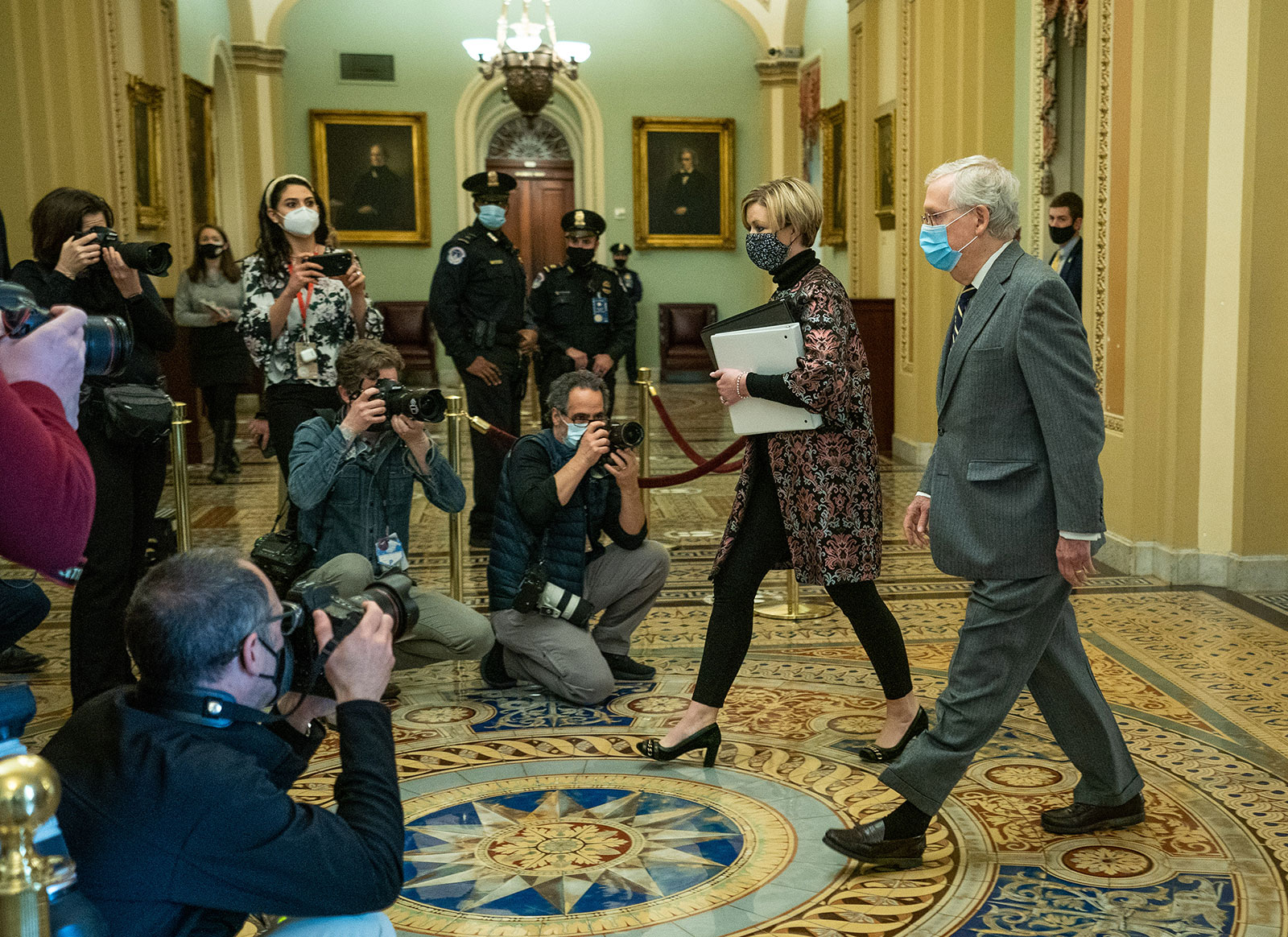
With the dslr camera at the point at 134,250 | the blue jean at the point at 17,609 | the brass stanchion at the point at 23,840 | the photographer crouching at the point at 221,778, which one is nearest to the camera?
the brass stanchion at the point at 23,840

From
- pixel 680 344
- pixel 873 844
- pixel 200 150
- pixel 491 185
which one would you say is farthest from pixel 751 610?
pixel 680 344

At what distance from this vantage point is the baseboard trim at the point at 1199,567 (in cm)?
552

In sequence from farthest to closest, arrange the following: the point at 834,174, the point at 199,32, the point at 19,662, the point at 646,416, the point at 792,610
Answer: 1. the point at 834,174
2. the point at 199,32
3. the point at 646,416
4. the point at 792,610
5. the point at 19,662

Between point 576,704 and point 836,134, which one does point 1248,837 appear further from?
point 836,134

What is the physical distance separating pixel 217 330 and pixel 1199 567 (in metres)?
6.44

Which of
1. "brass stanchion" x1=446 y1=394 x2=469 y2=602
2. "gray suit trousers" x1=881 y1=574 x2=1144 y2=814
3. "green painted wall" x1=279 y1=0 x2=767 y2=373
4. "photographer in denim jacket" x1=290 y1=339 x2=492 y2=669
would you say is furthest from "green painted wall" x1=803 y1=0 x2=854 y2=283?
"gray suit trousers" x1=881 y1=574 x2=1144 y2=814

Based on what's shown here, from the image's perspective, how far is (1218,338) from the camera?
5.50 meters

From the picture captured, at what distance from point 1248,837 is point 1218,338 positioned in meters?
3.01

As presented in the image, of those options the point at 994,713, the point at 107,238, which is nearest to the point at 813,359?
the point at 994,713

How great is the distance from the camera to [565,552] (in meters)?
4.26

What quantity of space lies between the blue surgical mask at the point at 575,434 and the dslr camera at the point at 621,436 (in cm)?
14

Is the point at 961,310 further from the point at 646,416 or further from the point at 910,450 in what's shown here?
the point at 910,450

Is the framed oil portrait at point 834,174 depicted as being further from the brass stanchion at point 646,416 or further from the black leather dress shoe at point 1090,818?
the black leather dress shoe at point 1090,818

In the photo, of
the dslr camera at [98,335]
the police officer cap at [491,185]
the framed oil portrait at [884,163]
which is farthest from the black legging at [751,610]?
the framed oil portrait at [884,163]
